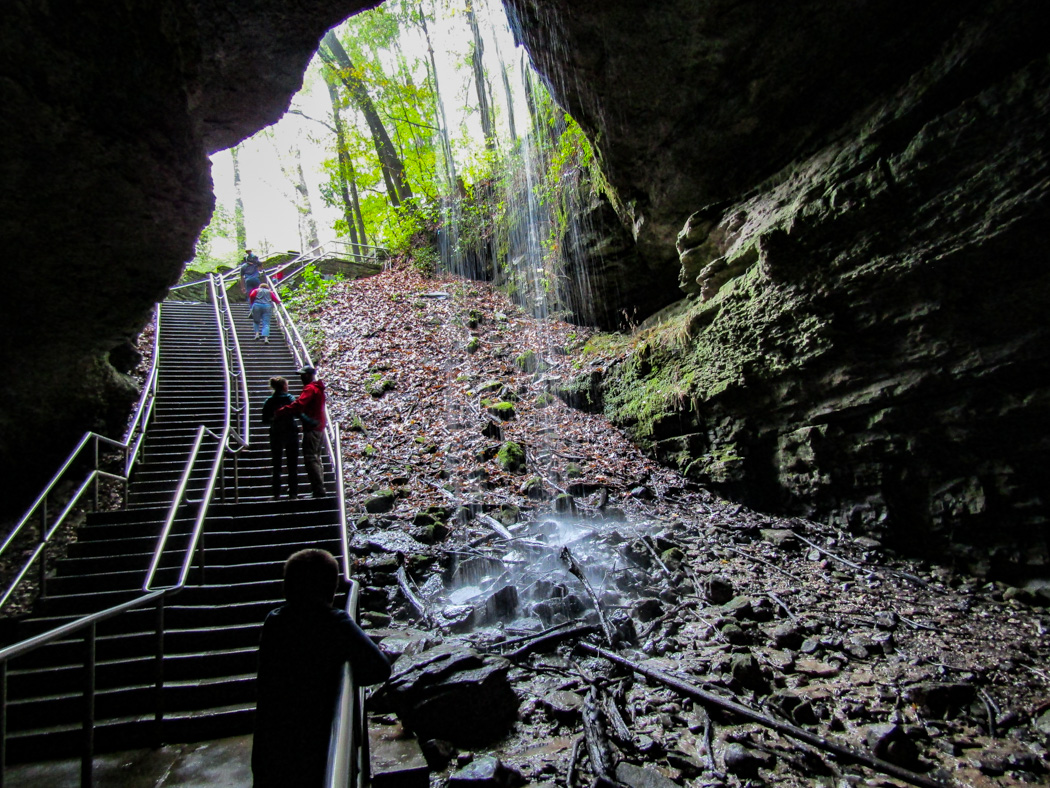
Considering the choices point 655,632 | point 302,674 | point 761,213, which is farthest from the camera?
point 761,213

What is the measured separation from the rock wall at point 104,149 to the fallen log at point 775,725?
5.58 metres

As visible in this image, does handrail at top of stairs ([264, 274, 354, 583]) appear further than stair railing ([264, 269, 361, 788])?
Yes

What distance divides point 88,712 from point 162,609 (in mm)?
1056

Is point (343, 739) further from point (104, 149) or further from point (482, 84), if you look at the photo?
point (482, 84)

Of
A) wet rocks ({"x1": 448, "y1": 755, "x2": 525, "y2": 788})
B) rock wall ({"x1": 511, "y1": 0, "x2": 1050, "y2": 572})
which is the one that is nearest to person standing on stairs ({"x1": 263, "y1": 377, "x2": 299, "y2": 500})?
wet rocks ({"x1": 448, "y1": 755, "x2": 525, "y2": 788})

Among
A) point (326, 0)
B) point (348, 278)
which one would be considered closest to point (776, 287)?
point (326, 0)

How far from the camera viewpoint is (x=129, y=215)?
4051 mm

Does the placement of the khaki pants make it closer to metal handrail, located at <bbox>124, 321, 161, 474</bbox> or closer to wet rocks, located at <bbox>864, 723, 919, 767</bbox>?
metal handrail, located at <bbox>124, 321, 161, 474</bbox>

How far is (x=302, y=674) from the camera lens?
1742 mm

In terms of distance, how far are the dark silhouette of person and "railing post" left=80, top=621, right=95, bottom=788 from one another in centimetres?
128

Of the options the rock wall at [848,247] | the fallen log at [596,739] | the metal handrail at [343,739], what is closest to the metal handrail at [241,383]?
the fallen log at [596,739]

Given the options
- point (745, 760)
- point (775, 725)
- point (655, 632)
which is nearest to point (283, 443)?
point (655, 632)

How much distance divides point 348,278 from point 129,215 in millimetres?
15851

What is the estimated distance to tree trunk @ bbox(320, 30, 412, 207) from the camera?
19.8m
